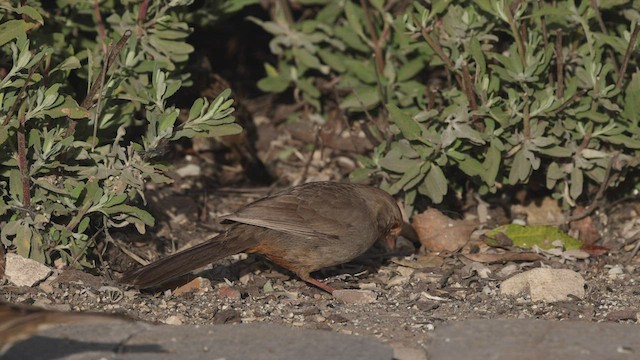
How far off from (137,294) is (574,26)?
3.16m

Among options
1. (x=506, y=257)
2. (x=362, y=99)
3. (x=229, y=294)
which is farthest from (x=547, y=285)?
(x=362, y=99)

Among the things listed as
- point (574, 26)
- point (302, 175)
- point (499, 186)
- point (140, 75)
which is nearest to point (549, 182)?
point (499, 186)

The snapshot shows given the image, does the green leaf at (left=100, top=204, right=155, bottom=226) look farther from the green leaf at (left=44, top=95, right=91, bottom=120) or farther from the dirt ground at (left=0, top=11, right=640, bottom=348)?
the green leaf at (left=44, top=95, right=91, bottom=120)

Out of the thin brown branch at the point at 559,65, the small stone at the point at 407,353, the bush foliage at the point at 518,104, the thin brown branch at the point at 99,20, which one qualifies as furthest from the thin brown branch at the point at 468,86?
the thin brown branch at the point at 99,20

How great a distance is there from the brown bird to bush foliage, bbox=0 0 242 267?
1.40 m

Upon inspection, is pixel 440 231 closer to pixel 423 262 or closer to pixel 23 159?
pixel 423 262

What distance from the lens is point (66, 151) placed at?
6.17 m

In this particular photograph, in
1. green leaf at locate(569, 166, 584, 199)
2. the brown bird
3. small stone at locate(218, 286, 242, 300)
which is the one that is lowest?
small stone at locate(218, 286, 242, 300)

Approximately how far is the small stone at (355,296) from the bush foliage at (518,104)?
35.1 inches

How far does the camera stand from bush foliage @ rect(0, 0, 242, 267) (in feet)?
19.3

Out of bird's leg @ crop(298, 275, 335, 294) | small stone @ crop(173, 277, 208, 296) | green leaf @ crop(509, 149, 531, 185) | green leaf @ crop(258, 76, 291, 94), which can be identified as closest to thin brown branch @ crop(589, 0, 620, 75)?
green leaf @ crop(509, 149, 531, 185)

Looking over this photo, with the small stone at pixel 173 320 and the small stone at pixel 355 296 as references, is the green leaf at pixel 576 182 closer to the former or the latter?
the small stone at pixel 355 296

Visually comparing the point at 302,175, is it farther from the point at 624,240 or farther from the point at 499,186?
the point at 624,240

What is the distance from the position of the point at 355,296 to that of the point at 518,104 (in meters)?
1.59
